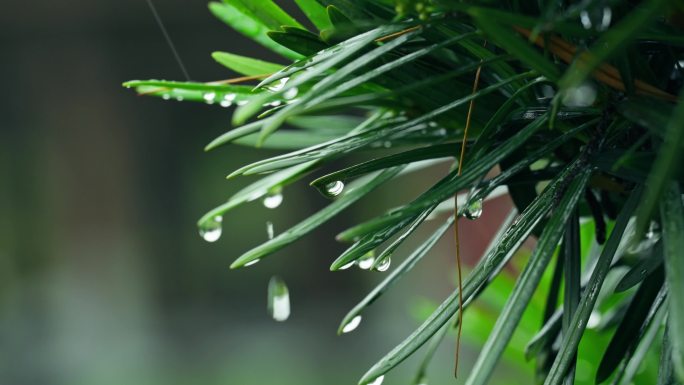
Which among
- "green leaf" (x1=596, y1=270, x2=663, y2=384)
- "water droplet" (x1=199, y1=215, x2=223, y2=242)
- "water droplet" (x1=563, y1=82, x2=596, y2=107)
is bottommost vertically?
"green leaf" (x1=596, y1=270, x2=663, y2=384)

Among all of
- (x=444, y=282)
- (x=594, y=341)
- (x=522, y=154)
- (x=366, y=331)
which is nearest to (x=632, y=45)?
(x=522, y=154)

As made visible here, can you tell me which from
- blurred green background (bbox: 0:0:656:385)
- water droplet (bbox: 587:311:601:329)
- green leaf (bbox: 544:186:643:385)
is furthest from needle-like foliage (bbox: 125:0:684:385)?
blurred green background (bbox: 0:0:656:385)

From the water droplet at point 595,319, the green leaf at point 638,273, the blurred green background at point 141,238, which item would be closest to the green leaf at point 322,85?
the green leaf at point 638,273

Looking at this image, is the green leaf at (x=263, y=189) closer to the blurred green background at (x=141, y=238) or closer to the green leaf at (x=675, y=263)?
the green leaf at (x=675, y=263)

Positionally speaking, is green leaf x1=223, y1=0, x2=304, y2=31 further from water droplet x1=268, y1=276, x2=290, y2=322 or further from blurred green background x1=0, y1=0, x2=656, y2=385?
blurred green background x1=0, y1=0, x2=656, y2=385

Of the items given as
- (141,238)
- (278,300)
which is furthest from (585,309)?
(141,238)

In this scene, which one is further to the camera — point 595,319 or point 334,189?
point 595,319

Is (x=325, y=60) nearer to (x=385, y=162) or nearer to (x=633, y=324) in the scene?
(x=385, y=162)
